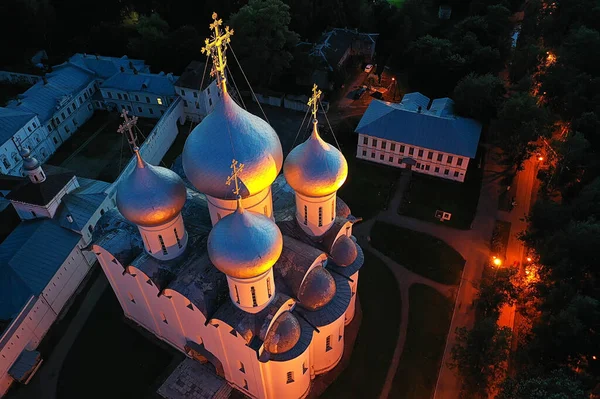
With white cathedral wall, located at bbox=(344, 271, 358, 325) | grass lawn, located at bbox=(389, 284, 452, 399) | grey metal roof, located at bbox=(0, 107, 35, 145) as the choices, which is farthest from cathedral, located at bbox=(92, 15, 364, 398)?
grey metal roof, located at bbox=(0, 107, 35, 145)

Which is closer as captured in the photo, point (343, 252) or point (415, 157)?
point (343, 252)

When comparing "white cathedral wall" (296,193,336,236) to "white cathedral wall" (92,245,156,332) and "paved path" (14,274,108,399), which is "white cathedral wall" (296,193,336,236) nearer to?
"white cathedral wall" (92,245,156,332)

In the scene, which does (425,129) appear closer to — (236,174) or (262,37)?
(262,37)

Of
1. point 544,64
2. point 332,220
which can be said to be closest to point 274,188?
point 332,220

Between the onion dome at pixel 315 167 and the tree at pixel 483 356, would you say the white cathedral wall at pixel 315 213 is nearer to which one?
the onion dome at pixel 315 167

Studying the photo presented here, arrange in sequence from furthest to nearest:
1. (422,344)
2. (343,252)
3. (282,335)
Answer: (422,344), (343,252), (282,335)

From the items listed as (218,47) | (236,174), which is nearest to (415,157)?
(236,174)

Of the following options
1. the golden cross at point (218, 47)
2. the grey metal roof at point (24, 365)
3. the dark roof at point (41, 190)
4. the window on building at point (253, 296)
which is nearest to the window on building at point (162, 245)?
the window on building at point (253, 296)
